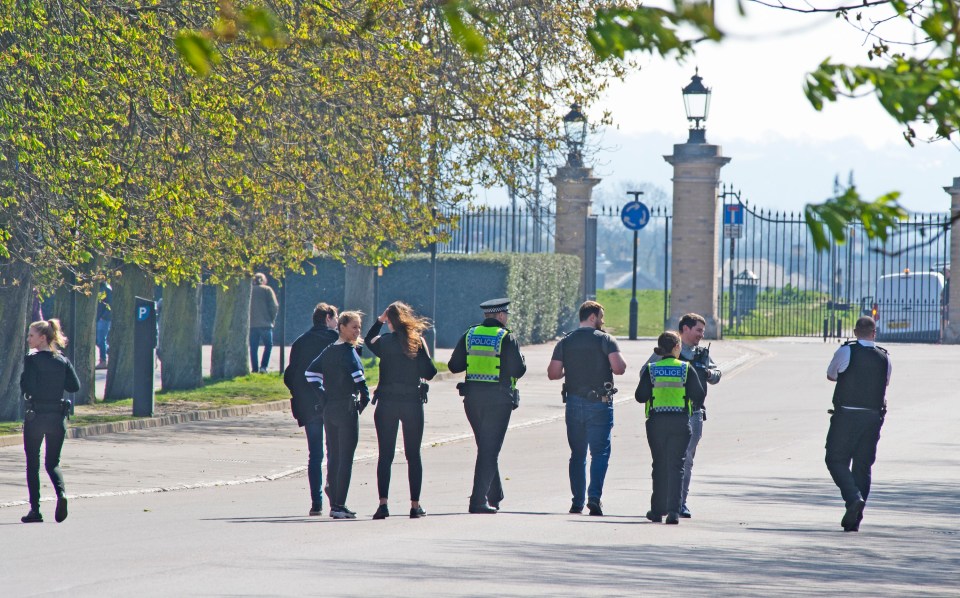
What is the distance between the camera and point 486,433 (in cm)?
1224

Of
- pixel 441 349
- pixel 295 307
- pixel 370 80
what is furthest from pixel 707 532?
pixel 295 307

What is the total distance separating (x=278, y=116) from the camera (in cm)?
1862

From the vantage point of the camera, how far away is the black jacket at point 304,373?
12.3 metres

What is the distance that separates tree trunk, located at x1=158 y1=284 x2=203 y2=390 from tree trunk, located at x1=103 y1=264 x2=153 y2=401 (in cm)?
109

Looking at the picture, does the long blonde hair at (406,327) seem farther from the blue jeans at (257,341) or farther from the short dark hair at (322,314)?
the blue jeans at (257,341)

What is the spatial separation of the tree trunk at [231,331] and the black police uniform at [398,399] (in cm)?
1349

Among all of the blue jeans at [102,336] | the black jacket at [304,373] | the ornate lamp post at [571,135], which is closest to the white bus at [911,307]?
the ornate lamp post at [571,135]

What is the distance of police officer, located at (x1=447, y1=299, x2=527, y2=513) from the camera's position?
12156mm

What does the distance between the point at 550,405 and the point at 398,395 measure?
10647 millimetres

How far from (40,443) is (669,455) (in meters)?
4.56

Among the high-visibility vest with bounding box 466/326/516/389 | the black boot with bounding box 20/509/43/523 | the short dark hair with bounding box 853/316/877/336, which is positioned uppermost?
the short dark hair with bounding box 853/316/877/336

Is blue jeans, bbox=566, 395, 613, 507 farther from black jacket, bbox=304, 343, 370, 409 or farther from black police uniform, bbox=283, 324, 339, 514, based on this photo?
black police uniform, bbox=283, 324, 339, 514

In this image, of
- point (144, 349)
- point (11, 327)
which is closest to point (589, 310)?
point (144, 349)

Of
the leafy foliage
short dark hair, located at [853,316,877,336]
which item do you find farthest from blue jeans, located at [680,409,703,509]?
the leafy foliage
